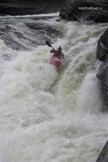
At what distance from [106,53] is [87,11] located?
224 inches

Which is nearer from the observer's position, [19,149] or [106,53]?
[19,149]

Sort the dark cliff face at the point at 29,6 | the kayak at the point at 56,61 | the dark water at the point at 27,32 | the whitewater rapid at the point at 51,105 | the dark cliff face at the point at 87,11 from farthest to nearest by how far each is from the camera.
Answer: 1. the dark cliff face at the point at 29,6
2. the dark cliff face at the point at 87,11
3. the dark water at the point at 27,32
4. the kayak at the point at 56,61
5. the whitewater rapid at the point at 51,105

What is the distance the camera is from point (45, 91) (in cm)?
895

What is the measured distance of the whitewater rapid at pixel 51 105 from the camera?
6.55 meters

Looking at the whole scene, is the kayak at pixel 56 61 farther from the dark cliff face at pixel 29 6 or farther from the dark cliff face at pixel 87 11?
the dark cliff face at pixel 29 6

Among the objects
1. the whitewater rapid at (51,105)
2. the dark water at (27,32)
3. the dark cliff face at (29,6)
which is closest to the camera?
the whitewater rapid at (51,105)

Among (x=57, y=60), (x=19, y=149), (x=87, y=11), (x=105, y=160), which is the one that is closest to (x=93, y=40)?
(x=57, y=60)

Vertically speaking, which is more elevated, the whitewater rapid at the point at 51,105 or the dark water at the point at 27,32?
the whitewater rapid at the point at 51,105

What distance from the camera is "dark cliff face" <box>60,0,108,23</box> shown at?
13346 mm

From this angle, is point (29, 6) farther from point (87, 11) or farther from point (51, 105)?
point (51, 105)

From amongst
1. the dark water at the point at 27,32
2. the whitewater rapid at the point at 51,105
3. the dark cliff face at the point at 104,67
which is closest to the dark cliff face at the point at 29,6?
the dark water at the point at 27,32

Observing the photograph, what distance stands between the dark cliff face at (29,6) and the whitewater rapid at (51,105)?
5506mm

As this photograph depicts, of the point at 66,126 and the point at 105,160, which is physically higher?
the point at 105,160

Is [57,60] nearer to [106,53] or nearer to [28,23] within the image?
[106,53]
